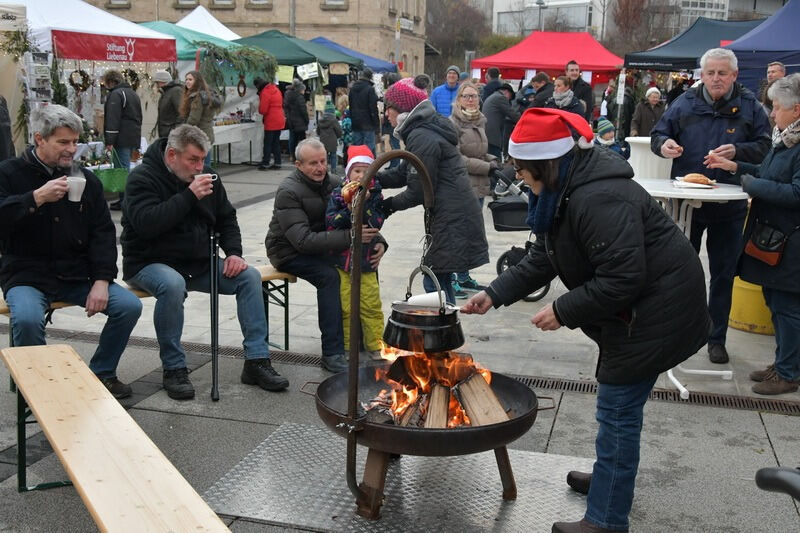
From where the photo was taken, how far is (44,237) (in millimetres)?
4738

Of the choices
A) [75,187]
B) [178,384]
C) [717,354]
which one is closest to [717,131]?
[717,354]

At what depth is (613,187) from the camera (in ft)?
10.3

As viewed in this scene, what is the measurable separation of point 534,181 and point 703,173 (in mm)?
2910

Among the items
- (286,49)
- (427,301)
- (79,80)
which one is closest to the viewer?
(427,301)

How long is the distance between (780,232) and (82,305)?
4.18 m

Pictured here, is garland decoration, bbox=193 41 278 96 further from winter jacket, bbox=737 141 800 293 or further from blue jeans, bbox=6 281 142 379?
winter jacket, bbox=737 141 800 293

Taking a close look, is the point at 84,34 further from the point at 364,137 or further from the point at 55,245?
the point at 55,245

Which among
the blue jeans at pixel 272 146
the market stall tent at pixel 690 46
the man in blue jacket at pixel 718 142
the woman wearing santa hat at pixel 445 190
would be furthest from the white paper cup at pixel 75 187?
the market stall tent at pixel 690 46

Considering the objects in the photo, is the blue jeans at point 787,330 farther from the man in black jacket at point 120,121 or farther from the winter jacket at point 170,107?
the winter jacket at point 170,107

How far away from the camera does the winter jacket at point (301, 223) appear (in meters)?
5.51

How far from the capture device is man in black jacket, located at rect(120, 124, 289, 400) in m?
5.09

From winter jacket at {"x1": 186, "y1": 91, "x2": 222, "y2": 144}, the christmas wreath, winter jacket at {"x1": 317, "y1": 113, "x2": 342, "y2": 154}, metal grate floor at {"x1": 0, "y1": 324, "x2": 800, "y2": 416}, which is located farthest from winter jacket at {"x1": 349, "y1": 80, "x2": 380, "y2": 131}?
metal grate floor at {"x1": 0, "y1": 324, "x2": 800, "y2": 416}

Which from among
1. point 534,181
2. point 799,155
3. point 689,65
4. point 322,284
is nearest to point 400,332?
point 534,181

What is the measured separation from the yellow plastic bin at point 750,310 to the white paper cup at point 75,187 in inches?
187
